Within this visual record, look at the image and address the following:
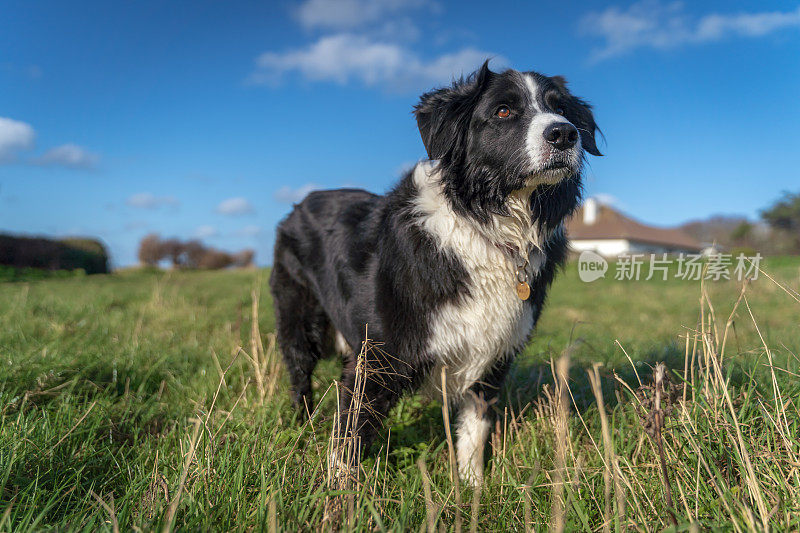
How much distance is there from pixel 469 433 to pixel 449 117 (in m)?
1.76

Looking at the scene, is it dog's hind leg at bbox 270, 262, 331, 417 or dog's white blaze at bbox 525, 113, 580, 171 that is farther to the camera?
dog's hind leg at bbox 270, 262, 331, 417

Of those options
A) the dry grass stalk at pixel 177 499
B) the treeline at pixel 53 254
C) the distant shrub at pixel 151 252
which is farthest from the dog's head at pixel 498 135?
the distant shrub at pixel 151 252

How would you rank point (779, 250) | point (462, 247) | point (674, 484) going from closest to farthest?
point (674, 484)
point (462, 247)
point (779, 250)

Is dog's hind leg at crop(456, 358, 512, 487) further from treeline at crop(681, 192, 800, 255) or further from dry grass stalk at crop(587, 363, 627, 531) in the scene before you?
treeline at crop(681, 192, 800, 255)

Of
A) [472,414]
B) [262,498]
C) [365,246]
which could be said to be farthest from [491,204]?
[262,498]

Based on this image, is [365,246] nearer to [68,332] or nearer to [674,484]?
[674,484]

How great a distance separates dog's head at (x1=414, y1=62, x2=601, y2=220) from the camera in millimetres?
2451

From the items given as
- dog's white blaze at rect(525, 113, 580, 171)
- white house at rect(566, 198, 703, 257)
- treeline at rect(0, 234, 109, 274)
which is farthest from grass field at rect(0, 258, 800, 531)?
white house at rect(566, 198, 703, 257)

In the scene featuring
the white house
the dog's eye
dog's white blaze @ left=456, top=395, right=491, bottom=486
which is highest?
the white house

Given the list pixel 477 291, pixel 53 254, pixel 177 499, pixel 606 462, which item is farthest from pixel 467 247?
pixel 53 254

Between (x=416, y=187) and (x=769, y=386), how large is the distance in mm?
2208

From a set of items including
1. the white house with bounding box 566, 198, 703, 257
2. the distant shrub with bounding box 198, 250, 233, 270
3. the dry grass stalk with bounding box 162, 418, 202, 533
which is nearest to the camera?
the dry grass stalk with bounding box 162, 418, 202, 533

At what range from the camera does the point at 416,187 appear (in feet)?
9.22

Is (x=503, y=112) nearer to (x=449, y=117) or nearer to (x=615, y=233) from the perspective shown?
(x=449, y=117)
